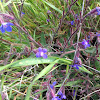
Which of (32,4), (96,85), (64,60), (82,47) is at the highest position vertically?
(32,4)

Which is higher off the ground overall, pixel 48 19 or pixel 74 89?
pixel 48 19

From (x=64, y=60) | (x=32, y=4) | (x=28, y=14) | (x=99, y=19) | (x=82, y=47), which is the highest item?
(x=32, y=4)

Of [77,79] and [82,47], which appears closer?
[82,47]

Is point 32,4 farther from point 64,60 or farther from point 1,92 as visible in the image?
point 1,92

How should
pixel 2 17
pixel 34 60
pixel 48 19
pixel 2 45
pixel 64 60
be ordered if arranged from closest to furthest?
1. pixel 2 17
2. pixel 34 60
3. pixel 64 60
4. pixel 48 19
5. pixel 2 45

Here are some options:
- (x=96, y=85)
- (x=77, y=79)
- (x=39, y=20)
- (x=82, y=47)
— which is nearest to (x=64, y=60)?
(x=82, y=47)

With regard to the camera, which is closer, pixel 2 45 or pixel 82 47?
pixel 82 47

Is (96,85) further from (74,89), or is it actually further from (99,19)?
(99,19)

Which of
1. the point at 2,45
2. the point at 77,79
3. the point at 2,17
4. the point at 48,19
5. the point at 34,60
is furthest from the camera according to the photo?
the point at 2,45

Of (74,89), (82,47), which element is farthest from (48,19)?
(74,89)
